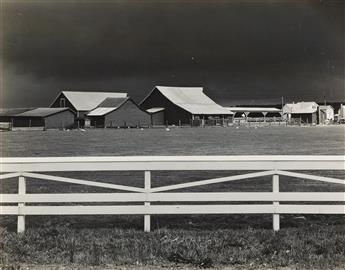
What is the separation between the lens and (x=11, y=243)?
7039mm

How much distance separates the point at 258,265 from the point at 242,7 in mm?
5148

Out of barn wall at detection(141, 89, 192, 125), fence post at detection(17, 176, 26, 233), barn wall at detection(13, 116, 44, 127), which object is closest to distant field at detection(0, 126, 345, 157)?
barn wall at detection(141, 89, 192, 125)

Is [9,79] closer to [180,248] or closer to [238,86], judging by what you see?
[180,248]

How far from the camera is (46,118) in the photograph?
Answer: 6856 centimetres

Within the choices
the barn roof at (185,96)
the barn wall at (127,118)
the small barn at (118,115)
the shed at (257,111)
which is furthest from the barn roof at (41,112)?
the shed at (257,111)

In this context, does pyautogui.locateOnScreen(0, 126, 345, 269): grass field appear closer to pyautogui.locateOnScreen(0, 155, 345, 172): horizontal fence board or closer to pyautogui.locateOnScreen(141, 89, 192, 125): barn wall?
pyautogui.locateOnScreen(0, 155, 345, 172): horizontal fence board

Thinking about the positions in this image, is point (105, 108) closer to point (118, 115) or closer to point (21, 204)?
point (118, 115)

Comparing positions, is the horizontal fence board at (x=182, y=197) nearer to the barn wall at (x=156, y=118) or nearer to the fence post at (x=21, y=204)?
the fence post at (x=21, y=204)

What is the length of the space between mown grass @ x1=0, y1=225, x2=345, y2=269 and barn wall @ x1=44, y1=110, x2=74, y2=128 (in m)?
62.4

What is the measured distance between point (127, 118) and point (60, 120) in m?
28.1

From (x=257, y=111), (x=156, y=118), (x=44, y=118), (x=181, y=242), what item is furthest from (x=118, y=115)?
(x=257, y=111)

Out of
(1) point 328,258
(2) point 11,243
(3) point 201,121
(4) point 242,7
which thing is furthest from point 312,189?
(3) point 201,121

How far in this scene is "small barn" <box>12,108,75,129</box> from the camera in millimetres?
68062

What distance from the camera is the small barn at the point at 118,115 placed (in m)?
38.5
